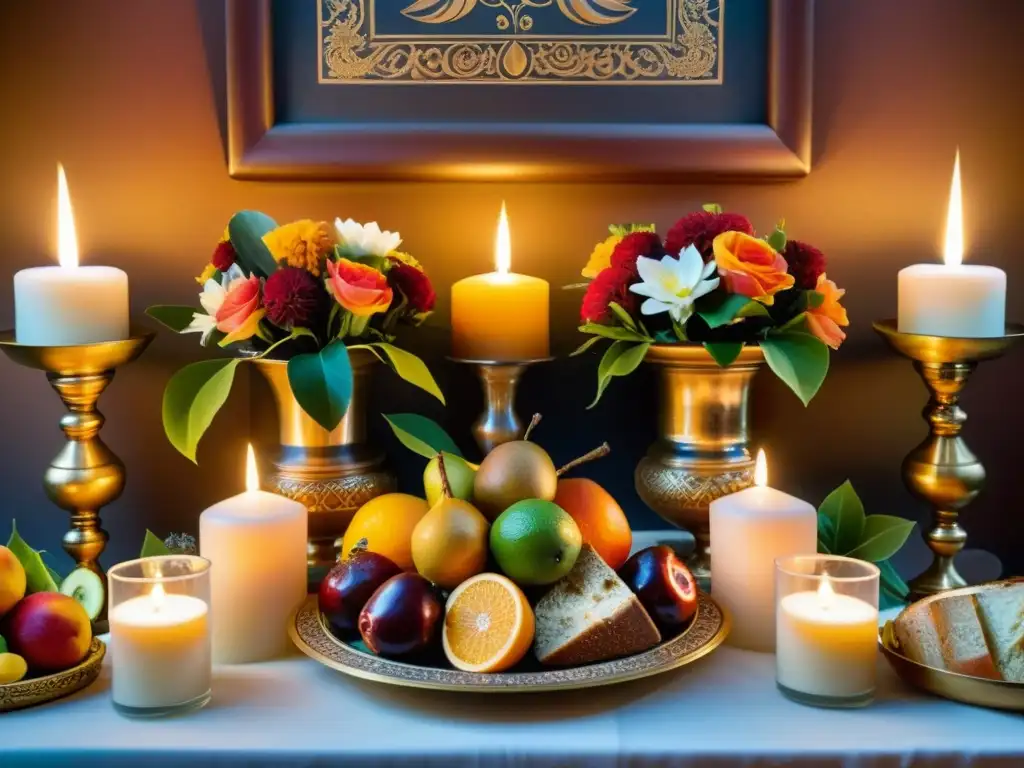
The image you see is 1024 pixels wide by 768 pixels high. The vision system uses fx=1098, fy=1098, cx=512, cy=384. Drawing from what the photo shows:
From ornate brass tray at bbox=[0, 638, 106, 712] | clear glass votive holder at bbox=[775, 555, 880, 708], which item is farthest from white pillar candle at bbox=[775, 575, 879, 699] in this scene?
ornate brass tray at bbox=[0, 638, 106, 712]

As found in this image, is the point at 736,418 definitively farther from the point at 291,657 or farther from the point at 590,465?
the point at 291,657

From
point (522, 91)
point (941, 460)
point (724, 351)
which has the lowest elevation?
point (941, 460)

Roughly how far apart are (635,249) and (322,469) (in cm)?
30

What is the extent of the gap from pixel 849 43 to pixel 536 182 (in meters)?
0.30

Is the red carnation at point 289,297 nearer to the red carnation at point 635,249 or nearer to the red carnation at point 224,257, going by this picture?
the red carnation at point 224,257

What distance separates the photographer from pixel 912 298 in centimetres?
89

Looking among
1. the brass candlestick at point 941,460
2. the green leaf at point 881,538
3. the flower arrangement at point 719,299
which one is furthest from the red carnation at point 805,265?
the green leaf at point 881,538

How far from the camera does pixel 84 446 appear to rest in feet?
2.93

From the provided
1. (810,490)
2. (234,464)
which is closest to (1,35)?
(234,464)

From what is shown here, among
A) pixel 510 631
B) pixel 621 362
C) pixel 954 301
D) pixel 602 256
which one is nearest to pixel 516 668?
pixel 510 631

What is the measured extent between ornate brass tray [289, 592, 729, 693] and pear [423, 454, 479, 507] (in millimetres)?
139

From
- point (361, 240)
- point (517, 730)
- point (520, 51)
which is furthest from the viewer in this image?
point (520, 51)

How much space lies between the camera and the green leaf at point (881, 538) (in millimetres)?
875

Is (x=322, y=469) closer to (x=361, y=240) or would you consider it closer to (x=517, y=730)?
(x=361, y=240)
